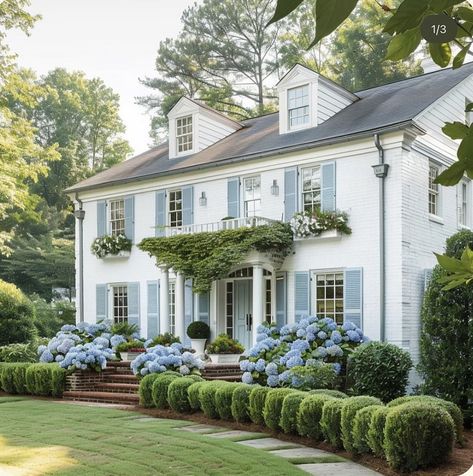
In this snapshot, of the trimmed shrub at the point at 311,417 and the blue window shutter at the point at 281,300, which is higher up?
the blue window shutter at the point at 281,300

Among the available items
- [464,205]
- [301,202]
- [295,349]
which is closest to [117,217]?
[301,202]

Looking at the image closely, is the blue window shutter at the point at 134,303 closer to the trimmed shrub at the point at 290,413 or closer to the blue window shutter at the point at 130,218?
the blue window shutter at the point at 130,218

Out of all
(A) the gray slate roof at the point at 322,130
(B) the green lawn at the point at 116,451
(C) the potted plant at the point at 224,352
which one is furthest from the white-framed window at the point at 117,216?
(B) the green lawn at the point at 116,451

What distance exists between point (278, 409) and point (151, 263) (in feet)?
30.2

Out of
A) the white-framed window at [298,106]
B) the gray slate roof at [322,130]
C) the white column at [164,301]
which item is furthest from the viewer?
the white column at [164,301]

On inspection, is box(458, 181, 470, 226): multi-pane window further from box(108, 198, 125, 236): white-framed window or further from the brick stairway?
box(108, 198, 125, 236): white-framed window

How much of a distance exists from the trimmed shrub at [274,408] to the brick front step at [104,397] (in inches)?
159

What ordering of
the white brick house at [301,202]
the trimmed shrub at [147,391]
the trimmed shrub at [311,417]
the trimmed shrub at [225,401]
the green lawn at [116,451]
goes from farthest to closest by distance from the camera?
the white brick house at [301,202]
the trimmed shrub at [147,391]
the trimmed shrub at [225,401]
the trimmed shrub at [311,417]
the green lawn at [116,451]

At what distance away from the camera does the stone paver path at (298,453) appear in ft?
23.1

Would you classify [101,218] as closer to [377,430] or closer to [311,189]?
[311,189]

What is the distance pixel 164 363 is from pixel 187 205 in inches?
232

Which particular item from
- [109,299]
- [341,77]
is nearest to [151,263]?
[109,299]

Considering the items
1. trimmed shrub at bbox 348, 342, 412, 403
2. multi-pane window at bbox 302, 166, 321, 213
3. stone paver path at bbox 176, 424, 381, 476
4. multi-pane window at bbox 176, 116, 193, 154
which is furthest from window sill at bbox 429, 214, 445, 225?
stone paver path at bbox 176, 424, 381, 476

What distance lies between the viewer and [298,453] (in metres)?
7.95
